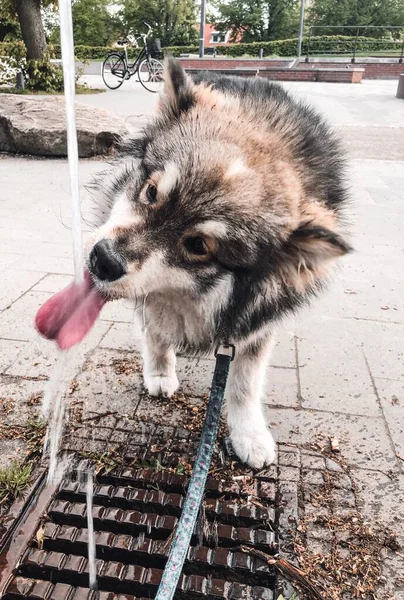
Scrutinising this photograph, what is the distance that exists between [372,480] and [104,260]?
158 centimetres

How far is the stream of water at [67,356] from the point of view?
76.1 inches

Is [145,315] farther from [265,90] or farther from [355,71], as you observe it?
[355,71]

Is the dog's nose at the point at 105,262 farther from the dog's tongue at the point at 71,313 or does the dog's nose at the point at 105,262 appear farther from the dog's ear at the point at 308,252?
the dog's ear at the point at 308,252

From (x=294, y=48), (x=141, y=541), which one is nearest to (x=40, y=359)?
(x=141, y=541)

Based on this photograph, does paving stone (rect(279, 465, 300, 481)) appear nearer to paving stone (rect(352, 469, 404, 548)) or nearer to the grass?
paving stone (rect(352, 469, 404, 548))

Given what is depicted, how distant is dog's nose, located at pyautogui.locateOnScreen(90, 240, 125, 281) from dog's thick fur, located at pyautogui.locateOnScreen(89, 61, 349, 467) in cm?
2

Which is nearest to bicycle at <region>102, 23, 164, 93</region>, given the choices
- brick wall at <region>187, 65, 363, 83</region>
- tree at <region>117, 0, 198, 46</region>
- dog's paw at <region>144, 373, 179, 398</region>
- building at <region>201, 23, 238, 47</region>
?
brick wall at <region>187, 65, 363, 83</region>

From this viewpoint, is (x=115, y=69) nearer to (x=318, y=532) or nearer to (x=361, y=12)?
(x=318, y=532)

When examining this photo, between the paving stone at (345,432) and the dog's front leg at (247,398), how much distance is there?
0.13 metres

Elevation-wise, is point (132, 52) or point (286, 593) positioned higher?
point (132, 52)

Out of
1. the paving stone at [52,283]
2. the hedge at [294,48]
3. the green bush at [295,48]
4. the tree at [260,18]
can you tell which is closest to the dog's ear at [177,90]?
the paving stone at [52,283]

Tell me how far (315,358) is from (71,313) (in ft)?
6.08

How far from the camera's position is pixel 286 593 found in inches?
72.5

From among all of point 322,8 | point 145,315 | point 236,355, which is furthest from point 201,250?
point 322,8
